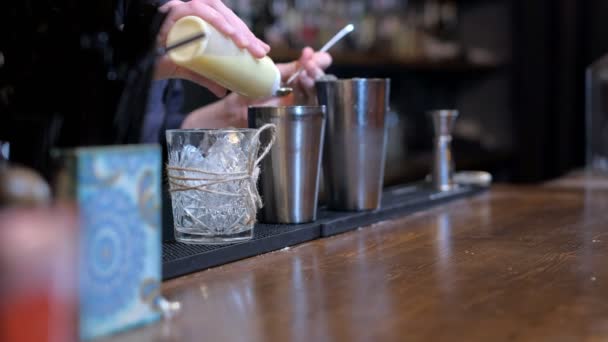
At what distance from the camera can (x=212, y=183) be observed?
982 mm

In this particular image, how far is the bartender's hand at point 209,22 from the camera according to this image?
0.96 meters

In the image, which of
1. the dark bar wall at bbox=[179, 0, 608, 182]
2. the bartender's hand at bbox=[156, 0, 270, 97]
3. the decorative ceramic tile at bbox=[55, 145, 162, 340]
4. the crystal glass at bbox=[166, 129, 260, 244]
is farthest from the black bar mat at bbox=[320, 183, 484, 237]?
the dark bar wall at bbox=[179, 0, 608, 182]

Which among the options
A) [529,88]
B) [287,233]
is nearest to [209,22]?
[287,233]

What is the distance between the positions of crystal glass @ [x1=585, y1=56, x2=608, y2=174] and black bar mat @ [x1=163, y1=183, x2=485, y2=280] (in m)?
1.28

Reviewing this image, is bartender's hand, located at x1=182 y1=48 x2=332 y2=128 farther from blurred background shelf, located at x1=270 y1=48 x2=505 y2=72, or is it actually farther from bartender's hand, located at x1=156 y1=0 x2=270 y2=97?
blurred background shelf, located at x1=270 y1=48 x2=505 y2=72

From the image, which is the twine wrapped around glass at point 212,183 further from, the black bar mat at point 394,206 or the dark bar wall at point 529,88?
the dark bar wall at point 529,88

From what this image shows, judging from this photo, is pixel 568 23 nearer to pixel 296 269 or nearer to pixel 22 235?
pixel 296 269

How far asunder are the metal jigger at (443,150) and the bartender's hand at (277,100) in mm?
357

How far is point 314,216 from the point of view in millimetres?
1219

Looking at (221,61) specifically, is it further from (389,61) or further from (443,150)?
(389,61)

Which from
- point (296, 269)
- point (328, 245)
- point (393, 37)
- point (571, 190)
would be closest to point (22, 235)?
point (296, 269)

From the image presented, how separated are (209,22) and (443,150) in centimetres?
89

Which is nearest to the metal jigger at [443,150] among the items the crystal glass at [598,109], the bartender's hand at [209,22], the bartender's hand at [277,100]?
the bartender's hand at [277,100]

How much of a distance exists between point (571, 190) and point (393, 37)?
6.81 feet
